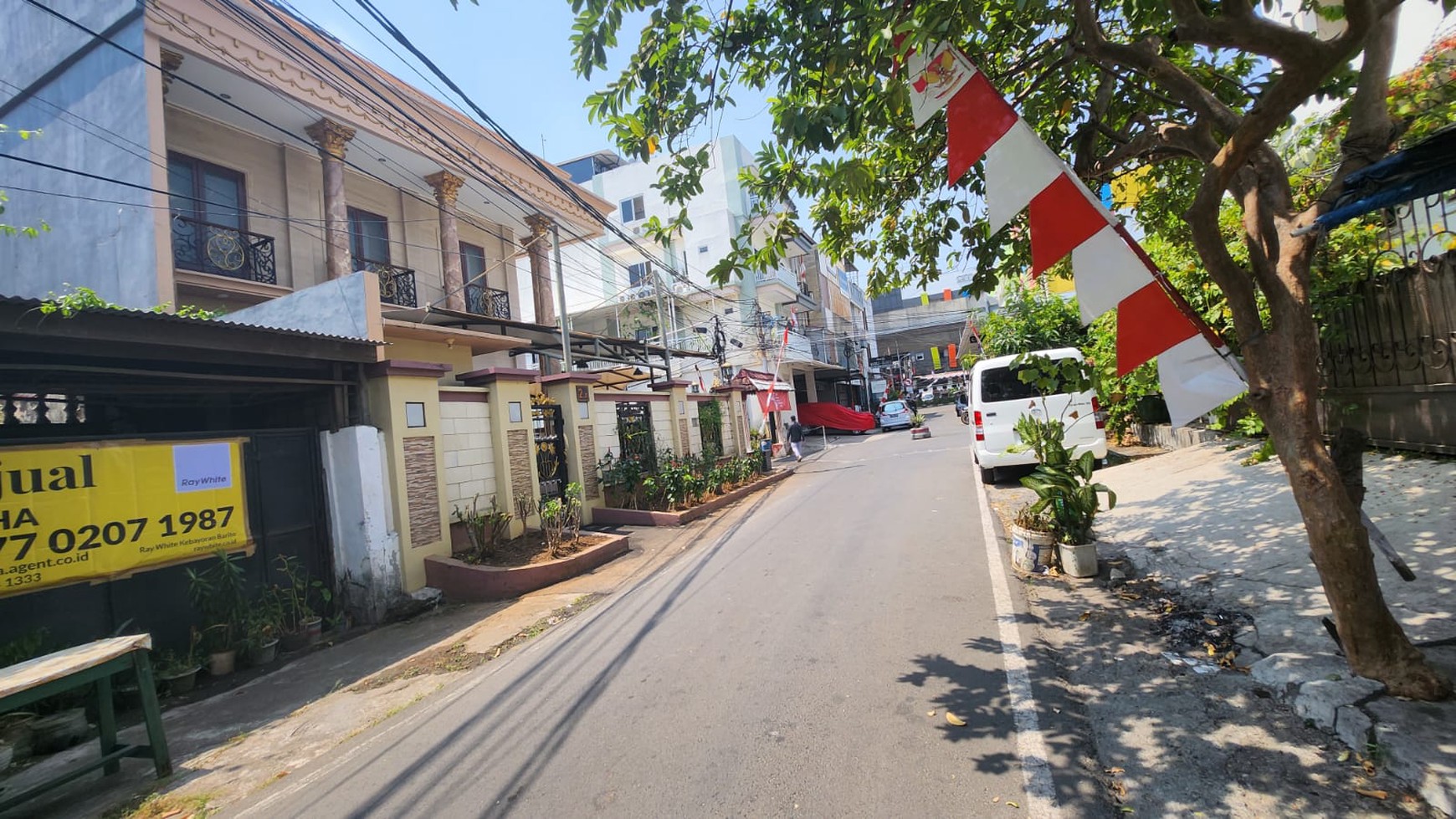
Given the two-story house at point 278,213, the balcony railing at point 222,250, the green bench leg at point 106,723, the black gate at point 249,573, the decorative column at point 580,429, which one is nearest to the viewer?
the green bench leg at point 106,723

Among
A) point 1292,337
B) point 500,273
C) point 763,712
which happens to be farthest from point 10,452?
point 500,273

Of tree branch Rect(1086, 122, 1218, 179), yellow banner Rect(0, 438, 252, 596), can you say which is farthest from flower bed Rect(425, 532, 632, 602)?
tree branch Rect(1086, 122, 1218, 179)

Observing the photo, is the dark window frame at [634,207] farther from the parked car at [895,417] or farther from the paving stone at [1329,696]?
the paving stone at [1329,696]

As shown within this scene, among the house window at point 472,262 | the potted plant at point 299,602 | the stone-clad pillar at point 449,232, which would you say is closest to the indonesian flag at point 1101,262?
the potted plant at point 299,602

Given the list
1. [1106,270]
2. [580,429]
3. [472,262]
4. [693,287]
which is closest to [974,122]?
[1106,270]

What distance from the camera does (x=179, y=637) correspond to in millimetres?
5770

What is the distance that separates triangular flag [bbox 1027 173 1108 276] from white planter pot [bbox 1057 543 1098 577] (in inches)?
121

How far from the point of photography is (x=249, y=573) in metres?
6.37

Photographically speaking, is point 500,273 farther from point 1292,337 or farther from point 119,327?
point 1292,337

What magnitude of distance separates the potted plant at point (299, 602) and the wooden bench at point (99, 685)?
2349mm

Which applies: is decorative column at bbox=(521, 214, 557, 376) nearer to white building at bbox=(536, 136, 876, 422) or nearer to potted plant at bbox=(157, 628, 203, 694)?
white building at bbox=(536, 136, 876, 422)

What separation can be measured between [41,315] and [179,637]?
2.92m

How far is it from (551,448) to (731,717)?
8201 mm

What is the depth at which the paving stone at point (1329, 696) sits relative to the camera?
2660 mm
